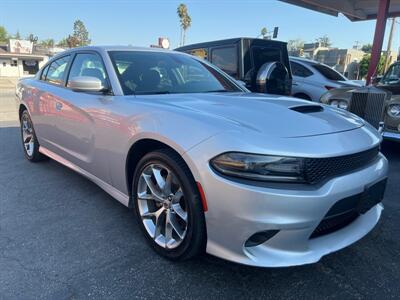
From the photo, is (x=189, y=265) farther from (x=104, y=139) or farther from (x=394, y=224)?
(x=394, y=224)

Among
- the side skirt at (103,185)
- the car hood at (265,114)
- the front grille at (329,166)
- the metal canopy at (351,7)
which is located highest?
the metal canopy at (351,7)

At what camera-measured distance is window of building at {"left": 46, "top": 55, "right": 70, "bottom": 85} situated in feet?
12.7

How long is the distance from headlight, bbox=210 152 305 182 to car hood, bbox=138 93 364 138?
18 cm

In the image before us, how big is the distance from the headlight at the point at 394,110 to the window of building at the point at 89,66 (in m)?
4.51

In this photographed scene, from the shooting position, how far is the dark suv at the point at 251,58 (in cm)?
582

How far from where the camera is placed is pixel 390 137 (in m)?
5.21

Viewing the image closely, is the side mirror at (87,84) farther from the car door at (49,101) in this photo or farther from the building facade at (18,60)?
the building facade at (18,60)

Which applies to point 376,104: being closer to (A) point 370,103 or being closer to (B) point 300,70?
(A) point 370,103

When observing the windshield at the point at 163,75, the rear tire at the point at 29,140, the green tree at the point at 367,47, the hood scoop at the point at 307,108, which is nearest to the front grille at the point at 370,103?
the windshield at the point at 163,75

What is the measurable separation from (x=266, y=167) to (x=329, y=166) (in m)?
0.40

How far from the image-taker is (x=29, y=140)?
469 centimetres

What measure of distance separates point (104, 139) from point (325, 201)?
6.01ft

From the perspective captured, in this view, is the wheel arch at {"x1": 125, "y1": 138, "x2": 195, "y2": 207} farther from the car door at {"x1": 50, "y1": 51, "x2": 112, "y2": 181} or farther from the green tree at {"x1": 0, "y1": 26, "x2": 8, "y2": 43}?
the green tree at {"x1": 0, "y1": 26, "x2": 8, "y2": 43}

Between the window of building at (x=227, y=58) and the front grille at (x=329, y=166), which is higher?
the window of building at (x=227, y=58)
